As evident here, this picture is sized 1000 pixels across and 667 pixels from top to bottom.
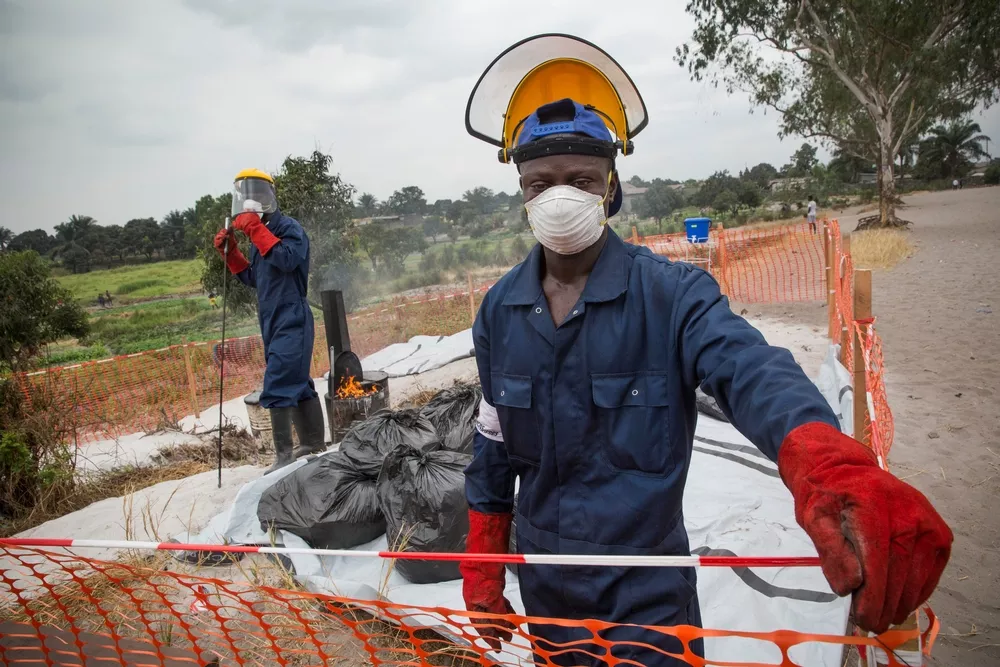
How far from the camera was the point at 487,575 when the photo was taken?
159 cm

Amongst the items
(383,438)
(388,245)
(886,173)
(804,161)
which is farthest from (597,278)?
(804,161)

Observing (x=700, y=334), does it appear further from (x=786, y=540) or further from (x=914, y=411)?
(x=914, y=411)

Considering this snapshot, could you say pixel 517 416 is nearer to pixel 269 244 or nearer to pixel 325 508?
pixel 325 508

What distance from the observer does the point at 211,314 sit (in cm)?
2200

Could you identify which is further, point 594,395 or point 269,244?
point 269,244

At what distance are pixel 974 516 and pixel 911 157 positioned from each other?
69.2 metres

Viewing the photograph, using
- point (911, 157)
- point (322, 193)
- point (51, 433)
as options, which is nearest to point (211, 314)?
point (322, 193)

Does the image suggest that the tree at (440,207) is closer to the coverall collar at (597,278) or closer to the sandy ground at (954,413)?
the sandy ground at (954,413)

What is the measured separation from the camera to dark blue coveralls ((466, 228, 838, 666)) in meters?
1.29

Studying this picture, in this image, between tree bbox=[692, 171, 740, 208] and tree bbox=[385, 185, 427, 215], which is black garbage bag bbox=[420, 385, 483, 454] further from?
tree bbox=[692, 171, 740, 208]

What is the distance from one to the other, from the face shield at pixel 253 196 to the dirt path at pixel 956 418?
4776mm

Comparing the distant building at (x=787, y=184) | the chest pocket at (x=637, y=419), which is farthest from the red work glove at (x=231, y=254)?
the distant building at (x=787, y=184)

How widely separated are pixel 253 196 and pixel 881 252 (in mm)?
15194

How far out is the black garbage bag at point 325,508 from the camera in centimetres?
294
